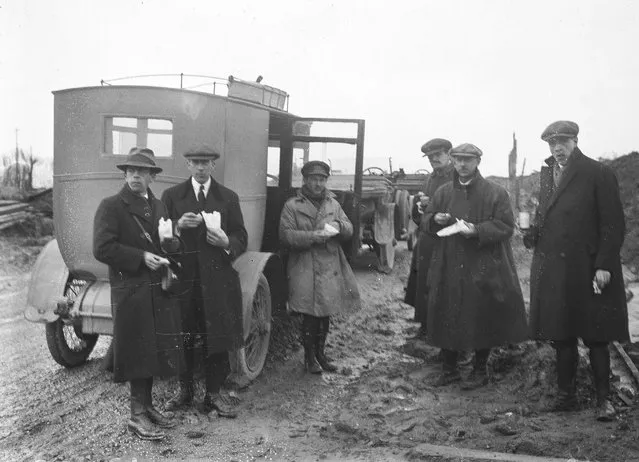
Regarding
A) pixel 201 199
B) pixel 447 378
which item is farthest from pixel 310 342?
pixel 201 199

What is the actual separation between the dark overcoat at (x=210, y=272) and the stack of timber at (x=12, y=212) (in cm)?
969

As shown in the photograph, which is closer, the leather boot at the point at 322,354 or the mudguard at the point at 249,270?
the mudguard at the point at 249,270

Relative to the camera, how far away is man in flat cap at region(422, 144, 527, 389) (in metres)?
5.29

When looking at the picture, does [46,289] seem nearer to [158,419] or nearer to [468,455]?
[158,419]

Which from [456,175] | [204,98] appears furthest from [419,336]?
[204,98]

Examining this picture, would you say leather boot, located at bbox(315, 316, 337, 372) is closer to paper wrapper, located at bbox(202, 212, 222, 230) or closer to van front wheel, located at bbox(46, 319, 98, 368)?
paper wrapper, located at bbox(202, 212, 222, 230)

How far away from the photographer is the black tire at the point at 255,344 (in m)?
5.36

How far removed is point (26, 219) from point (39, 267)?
29.7ft

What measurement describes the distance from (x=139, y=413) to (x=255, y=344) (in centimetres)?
157

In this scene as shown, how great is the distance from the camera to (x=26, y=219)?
44.8ft

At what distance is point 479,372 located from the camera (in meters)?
5.58

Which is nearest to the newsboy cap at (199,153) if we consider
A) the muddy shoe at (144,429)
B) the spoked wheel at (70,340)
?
the spoked wheel at (70,340)

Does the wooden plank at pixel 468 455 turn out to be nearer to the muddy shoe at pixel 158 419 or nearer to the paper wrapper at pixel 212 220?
the muddy shoe at pixel 158 419

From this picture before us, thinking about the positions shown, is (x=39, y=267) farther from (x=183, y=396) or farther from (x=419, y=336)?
(x=419, y=336)
